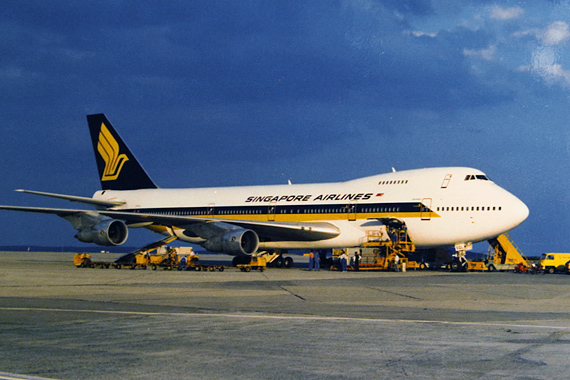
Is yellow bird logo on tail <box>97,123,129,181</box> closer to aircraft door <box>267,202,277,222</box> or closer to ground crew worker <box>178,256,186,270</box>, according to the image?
aircraft door <box>267,202,277,222</box>

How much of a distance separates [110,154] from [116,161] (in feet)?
2.30

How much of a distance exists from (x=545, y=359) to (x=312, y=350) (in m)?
2.77

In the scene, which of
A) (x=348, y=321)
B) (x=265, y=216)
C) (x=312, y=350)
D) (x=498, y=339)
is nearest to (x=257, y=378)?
(x=312, y=350)

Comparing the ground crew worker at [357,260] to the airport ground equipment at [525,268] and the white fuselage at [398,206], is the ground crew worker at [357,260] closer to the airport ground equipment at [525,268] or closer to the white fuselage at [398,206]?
the white fuselage at [398,206]

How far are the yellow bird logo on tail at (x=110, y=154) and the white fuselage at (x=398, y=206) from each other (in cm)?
893

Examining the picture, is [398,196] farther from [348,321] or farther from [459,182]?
[348,321]

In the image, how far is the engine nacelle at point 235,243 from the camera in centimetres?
3005

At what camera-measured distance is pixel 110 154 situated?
43406 millimetres

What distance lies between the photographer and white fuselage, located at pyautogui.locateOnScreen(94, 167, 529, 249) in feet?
96.0

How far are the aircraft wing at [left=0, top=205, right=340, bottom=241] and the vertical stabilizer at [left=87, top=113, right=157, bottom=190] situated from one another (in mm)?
9609

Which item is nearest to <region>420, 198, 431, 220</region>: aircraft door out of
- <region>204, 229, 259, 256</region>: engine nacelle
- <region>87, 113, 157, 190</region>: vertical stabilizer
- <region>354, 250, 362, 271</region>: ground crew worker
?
<region>354, 250, 362, 271</region>: ground crew worker

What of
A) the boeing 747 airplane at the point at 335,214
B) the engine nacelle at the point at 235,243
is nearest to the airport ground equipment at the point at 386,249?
the boeing 747 airplane at the point at 335,214

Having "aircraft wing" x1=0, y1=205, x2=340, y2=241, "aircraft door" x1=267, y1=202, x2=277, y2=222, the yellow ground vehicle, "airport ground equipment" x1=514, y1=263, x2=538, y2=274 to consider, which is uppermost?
"aircraft door" x1=267, y1=202, x2=277, y2=222

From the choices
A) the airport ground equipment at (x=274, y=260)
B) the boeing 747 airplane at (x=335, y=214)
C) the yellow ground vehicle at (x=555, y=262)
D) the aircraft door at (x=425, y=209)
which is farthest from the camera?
the airport ground equipment at (x=274, y=260)
